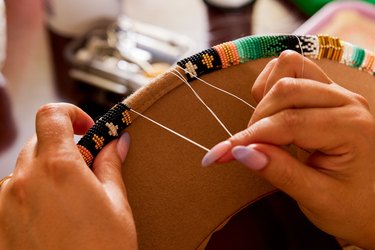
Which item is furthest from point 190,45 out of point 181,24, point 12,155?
point 12,155

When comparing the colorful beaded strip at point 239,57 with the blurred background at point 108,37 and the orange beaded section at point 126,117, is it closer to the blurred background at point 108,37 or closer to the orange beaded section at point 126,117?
the orange beaded section at point 126,117


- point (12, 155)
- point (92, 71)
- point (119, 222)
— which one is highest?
point (119, 222)

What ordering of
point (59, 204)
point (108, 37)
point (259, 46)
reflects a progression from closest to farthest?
point (59, 204) → point (259, 46) → point (108, 37)

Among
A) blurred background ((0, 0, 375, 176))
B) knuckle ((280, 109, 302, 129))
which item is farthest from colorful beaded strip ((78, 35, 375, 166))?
blurred background ((0, 0, 375, 176))

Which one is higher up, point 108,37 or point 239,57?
point 239,57

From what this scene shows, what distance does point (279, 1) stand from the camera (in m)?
1.10

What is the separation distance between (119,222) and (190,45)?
0.64 metres

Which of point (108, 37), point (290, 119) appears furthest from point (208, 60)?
point (108, 37)

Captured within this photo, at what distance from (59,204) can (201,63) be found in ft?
0.61

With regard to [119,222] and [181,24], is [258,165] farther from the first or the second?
[181,24]

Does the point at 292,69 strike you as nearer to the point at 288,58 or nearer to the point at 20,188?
the point at 288,58

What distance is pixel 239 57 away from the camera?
48 centimetres

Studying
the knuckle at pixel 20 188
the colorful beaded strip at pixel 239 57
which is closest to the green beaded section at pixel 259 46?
the colorful beaded strip at pixel 239 57

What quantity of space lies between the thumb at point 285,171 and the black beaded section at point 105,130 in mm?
114
